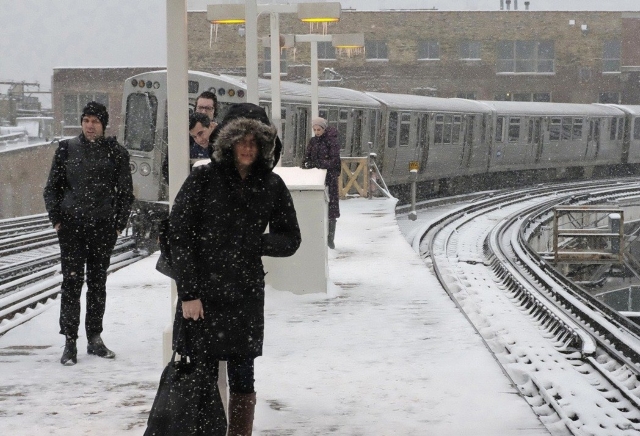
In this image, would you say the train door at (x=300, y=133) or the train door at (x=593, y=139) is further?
the train door at (x=593, y=139)

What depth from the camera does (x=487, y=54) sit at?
51156 mm

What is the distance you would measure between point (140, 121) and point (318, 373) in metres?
10.9

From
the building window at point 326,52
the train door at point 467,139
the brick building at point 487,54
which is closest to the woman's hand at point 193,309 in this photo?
the train door at point 467,139

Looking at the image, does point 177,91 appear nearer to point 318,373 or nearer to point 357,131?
point 318,373

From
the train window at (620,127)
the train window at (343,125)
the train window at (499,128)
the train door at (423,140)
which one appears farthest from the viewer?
the train window at (620,127)

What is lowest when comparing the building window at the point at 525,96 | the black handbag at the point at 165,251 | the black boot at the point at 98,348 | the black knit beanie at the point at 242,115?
the black boot at the point at 98,348

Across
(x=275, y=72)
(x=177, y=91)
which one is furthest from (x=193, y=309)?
(x=275, y=72)

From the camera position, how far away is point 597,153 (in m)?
39.7

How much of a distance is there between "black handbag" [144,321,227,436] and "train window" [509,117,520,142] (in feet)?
102

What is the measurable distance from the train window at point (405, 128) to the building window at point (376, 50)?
23.0m

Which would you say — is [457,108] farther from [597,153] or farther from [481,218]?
[597,153]

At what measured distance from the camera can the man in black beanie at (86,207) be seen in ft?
22.9

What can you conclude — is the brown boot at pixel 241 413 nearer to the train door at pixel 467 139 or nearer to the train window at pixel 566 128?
the train door at pixel 467 139

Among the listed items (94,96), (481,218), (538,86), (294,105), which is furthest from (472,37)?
(294,105)
